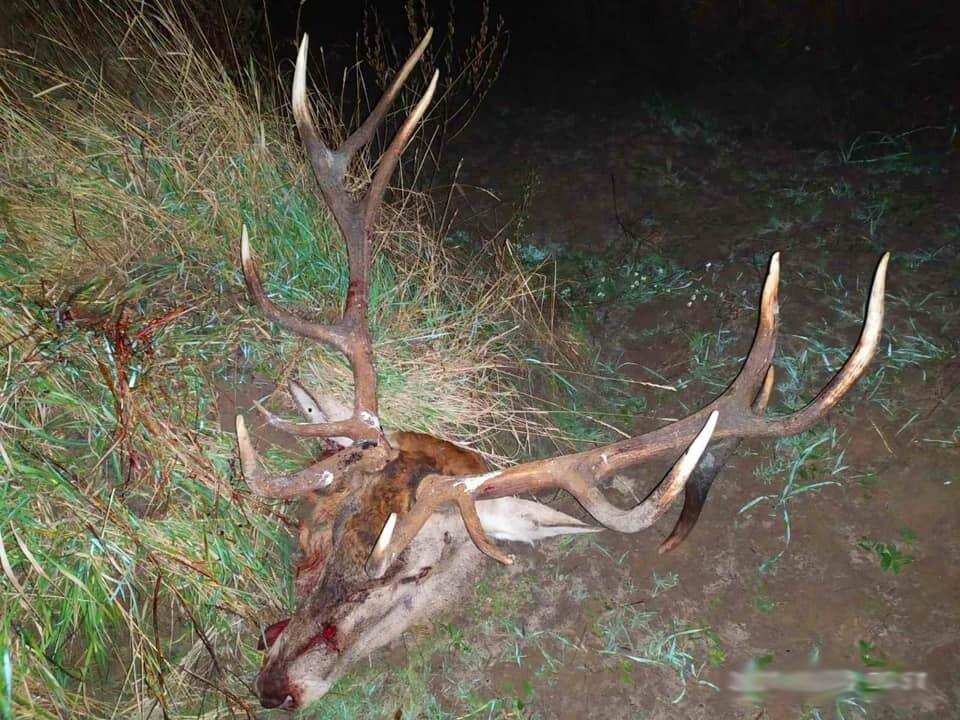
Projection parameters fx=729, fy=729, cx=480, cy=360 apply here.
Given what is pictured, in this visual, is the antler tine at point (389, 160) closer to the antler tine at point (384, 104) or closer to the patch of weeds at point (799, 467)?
the antler tine at point (384, 104)

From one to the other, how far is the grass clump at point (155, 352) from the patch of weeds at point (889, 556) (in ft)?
4.81

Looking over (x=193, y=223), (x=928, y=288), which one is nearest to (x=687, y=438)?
(x=928, y=288)

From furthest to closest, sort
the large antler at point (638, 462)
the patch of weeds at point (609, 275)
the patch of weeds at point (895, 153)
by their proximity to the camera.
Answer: the patch of weeds at point (895, 153) < the patch of weeds at point (609, 275) < the large antler at point (638, 462)

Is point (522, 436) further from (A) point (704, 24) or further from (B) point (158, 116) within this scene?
(A) point (704, 24)

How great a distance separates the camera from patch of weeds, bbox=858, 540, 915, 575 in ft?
8.53

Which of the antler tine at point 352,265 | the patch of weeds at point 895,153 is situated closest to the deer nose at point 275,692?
the antler tine at point 352,265

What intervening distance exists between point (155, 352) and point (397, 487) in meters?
1.18

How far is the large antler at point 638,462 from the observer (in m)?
2.23

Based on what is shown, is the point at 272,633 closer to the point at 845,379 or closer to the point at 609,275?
the point at 845,379

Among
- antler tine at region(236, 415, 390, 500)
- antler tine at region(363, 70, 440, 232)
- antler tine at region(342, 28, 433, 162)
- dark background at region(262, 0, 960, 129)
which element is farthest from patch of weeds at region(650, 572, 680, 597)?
dark background at region(262, 0, 960, 129)

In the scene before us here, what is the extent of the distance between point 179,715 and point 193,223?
2.01 metres

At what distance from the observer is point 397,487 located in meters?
2.54

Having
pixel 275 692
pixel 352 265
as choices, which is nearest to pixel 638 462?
pixel 352 265

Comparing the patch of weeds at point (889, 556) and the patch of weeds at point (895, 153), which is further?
the patch of weeds at point (895, 153)
